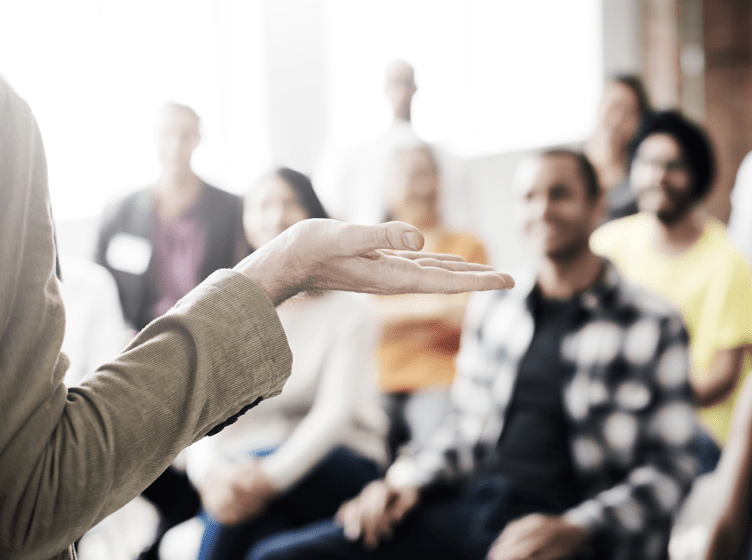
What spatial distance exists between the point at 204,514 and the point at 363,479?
1.25ft

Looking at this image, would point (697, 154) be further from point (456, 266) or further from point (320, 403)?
point (456, 266)

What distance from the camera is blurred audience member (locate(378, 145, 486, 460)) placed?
1.98m

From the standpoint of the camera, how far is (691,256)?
187cm

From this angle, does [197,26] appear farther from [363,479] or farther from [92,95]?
[363,479]

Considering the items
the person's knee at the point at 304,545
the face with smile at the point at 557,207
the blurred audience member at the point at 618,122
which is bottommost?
the person's knee at the point at 304,545

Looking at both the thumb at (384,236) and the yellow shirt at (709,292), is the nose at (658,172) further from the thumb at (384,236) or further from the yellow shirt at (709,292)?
Answer: the thumb at (384,236)

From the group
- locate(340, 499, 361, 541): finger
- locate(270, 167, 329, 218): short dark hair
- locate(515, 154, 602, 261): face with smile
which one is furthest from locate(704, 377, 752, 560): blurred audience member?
locate(270, 167, 329, 218): short dark hair

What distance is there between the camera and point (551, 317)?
1.63 metres

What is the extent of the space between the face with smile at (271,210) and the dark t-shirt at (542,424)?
663mm

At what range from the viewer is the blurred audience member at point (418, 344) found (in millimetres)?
1979

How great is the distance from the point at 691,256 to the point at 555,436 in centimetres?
72

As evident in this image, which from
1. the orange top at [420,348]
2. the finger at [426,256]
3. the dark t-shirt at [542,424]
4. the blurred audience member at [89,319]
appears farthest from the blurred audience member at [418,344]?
the finger at [426,256]

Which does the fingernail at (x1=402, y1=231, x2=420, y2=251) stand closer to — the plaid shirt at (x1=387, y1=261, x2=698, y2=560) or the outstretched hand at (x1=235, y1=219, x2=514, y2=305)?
the outstretched hand at (x1=235, y1=219, x2=514, y2=305)

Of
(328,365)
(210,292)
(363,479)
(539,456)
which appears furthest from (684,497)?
(210,292)
